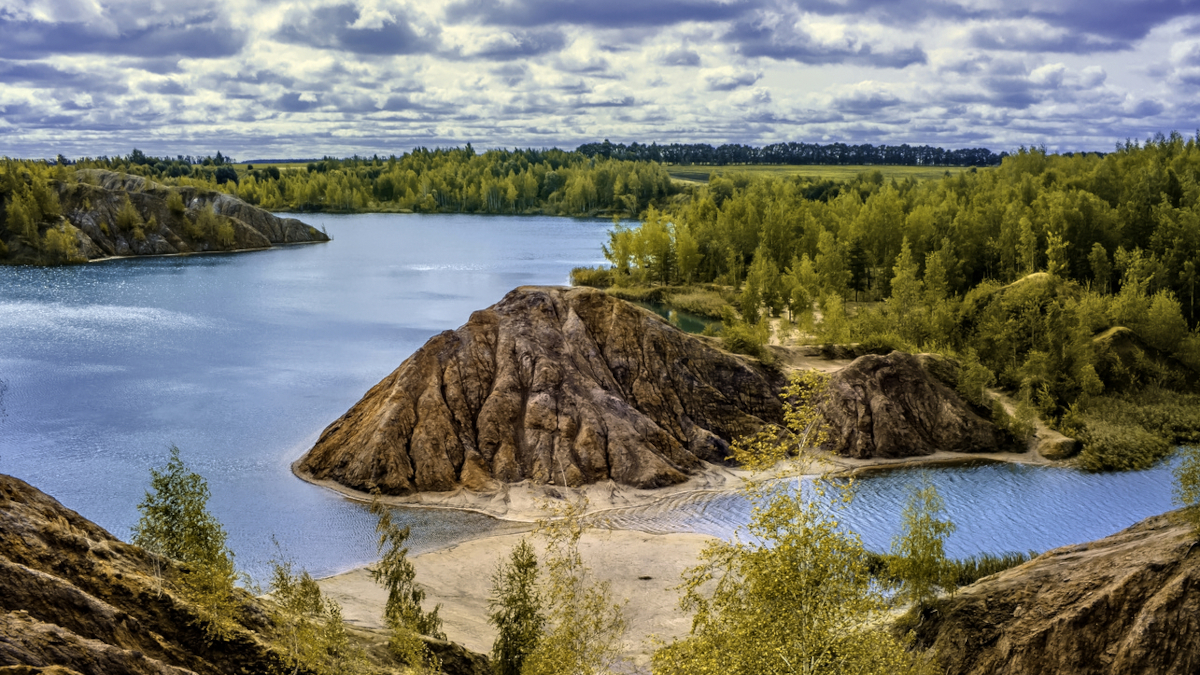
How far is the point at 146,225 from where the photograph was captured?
139 metres

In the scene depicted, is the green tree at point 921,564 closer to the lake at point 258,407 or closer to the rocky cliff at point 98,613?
the lake at point 258,407

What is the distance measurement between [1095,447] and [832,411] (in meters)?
12.7

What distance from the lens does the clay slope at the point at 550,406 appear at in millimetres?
37594

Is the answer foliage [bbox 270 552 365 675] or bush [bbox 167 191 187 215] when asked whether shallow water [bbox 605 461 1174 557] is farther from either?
bush [bbox 167 191 187 215]

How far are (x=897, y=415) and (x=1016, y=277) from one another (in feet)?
127

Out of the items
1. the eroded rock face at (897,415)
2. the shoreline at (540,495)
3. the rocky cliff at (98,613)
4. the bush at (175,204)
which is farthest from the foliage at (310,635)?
the bush at (175,204)

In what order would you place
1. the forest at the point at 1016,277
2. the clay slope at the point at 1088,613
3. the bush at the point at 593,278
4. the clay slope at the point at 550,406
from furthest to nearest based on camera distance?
1. the bush at the point at 593,278
2. the forest at the point at 1016,277
3. the clay slope at the point at 550,406
4. the clay slope at the point at 1088,613

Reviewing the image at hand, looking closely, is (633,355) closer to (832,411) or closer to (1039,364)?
(832,411)

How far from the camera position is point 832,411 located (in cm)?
4338

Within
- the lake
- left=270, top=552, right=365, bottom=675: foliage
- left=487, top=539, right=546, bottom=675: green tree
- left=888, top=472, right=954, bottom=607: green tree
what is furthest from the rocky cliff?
left=888, top=472, right=954, bottom=607: green tree

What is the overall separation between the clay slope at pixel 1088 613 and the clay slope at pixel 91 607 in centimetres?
1603

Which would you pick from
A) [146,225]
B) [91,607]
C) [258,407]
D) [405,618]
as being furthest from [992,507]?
[146,225]

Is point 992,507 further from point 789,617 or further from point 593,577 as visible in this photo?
point 789,617

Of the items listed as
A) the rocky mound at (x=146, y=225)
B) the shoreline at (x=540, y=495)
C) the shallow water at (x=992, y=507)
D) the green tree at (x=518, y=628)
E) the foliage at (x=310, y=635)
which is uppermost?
the rocky mound at (x=146, y=225)
